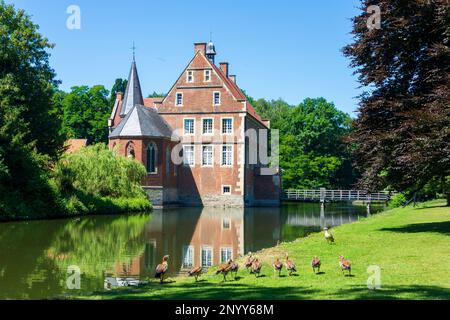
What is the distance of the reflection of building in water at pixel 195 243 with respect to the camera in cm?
1293

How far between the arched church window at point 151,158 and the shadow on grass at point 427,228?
24.8 meters

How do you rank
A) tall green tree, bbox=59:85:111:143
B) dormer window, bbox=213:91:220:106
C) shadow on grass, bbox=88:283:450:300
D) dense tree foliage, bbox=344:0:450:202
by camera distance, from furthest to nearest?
tall green tree, bbox=59:85:111:143
dormer window, bbox=213:91:220:106
dense tree foliage, bbox=344:0:450:202
shadow on grass, bbox=88:283:450:300

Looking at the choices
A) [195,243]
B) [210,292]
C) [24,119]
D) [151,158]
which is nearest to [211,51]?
[151,158]

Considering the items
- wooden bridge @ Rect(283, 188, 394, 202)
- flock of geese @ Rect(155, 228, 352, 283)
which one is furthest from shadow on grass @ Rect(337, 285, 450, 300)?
wooden bridge @ Rect(283, 188, 394, 202)

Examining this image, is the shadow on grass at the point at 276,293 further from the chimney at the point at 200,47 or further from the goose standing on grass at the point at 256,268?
the chimney at the point at 200,47

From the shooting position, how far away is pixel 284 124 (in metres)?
60.8

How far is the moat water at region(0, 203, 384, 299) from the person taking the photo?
10457mm

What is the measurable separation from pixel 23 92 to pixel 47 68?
10.0 feet

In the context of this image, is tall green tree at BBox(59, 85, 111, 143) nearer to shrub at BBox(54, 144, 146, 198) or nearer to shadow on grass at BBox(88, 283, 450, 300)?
shrub at BBox(54, 144, 146, 198)

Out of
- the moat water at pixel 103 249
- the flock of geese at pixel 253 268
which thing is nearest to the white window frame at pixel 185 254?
the moat water at pixel 103 249

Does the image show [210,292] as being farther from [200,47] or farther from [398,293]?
[200,47]

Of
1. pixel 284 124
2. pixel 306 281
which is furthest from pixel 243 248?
pixel 284 124

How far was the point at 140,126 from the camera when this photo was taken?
1569 inches

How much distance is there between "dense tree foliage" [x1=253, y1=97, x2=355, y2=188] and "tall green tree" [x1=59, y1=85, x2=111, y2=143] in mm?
22741
